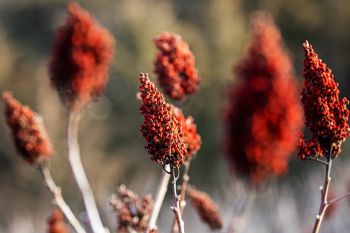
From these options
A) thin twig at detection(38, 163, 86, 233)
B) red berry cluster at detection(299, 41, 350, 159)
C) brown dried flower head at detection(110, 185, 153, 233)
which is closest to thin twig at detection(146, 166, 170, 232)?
brown dried flower head at detection(110, 185, 153, 233)

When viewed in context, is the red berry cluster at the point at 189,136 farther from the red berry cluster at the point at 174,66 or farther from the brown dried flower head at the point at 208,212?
the brown dried flower head at the point at 208,212

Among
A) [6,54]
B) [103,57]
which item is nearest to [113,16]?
[6,54]

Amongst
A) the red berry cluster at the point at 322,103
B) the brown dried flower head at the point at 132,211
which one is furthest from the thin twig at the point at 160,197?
the red berry cluster at the point at 322,103

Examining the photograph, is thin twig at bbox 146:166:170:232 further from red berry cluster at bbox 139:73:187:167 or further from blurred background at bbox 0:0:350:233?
blurred background at bbox 0:0:350:233

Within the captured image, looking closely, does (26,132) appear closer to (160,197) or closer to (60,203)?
(60,203)

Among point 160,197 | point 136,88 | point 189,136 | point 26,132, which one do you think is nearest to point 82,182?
point 26,132
